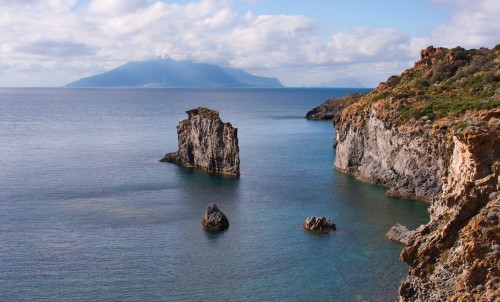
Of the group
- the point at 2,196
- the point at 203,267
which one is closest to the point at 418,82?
the point at 203,267

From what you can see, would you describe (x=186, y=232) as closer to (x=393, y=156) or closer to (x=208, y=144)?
(x=393, y=156)

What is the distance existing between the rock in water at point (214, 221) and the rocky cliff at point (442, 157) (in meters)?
27.4

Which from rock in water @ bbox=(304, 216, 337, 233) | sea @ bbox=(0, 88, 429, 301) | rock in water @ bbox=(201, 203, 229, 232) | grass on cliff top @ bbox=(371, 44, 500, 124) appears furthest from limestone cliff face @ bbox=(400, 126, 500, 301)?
grass on cliff top @ bbox=(371, 44, 500, 124)

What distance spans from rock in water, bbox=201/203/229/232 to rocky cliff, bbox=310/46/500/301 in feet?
89.7

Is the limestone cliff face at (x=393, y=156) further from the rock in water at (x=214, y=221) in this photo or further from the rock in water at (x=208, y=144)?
the rock in water at (x=214, y=221)

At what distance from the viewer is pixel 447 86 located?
4129 inches

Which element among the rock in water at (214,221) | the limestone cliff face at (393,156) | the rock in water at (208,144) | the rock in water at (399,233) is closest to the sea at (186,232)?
the rock in water at (399,233)

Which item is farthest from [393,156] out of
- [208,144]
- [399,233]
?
[208,144]

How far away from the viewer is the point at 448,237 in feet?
117

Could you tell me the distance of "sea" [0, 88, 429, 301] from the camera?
51000mm

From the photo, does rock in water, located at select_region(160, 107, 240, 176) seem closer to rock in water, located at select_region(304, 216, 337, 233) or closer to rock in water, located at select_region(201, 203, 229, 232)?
rock in water, located at select_region(201, 203, 229, 232)

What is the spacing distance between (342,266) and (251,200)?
2930 centimetres

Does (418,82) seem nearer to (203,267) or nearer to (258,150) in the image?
(258,150)

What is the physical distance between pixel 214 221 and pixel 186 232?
389cm
